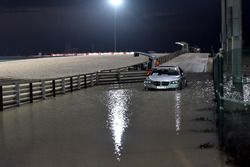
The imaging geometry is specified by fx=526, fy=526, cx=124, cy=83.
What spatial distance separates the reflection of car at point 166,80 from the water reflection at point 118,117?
3.40 meters

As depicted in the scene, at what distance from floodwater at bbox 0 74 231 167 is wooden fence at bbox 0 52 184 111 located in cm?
70

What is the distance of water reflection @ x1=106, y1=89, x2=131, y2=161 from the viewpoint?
→ 1210 centimetres

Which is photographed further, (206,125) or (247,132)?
(206,125)

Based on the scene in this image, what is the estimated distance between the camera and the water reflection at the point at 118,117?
1210 cm

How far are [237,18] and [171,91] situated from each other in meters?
5.17

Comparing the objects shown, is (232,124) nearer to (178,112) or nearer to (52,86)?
(178,112)

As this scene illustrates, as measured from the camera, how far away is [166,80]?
28.7 meters

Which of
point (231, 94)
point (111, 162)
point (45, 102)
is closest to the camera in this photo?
point (111, 162)

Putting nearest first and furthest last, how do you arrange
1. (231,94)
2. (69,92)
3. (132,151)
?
(132,151) → (231,94) → (69,92)

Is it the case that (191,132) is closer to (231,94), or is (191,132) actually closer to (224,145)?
(224,145)

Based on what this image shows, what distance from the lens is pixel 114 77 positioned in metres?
37.6

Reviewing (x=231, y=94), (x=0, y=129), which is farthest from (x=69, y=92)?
(x=0, y=129)

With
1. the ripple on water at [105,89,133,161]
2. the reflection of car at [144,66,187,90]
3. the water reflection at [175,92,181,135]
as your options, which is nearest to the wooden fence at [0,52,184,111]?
the ripple on water at [105,89,133,161]

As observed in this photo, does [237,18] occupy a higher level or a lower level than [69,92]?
higher
